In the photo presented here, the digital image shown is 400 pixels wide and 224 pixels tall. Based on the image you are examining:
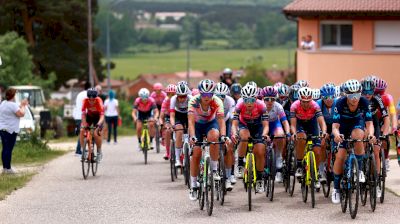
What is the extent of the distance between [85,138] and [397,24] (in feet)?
89.6

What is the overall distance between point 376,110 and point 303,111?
1245mm

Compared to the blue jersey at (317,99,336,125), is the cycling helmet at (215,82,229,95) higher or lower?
higher

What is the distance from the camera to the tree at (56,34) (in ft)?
266

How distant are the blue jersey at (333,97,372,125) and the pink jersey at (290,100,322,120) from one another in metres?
1.95

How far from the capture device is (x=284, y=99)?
829 inches

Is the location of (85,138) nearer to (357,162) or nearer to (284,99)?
(284,99)

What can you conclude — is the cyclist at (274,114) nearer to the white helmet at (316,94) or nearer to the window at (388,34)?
the white helmet at (316,94)

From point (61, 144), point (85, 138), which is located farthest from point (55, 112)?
point (85, 138)

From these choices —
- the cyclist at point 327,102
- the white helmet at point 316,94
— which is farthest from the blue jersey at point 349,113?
the white helmet at point 316,94

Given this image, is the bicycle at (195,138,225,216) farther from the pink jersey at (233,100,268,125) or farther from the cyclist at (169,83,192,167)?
the cyclist at (169,83,192,167)

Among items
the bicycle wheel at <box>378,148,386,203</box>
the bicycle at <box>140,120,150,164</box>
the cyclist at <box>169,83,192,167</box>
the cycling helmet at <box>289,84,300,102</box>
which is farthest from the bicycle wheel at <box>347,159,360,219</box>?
the bicycle at <box>140,120,150,164</box>

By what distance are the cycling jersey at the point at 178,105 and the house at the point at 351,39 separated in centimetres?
2609

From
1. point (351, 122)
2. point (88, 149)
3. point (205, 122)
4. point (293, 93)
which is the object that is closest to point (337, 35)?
point (88, 149)

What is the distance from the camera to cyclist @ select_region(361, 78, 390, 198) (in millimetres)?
17422
